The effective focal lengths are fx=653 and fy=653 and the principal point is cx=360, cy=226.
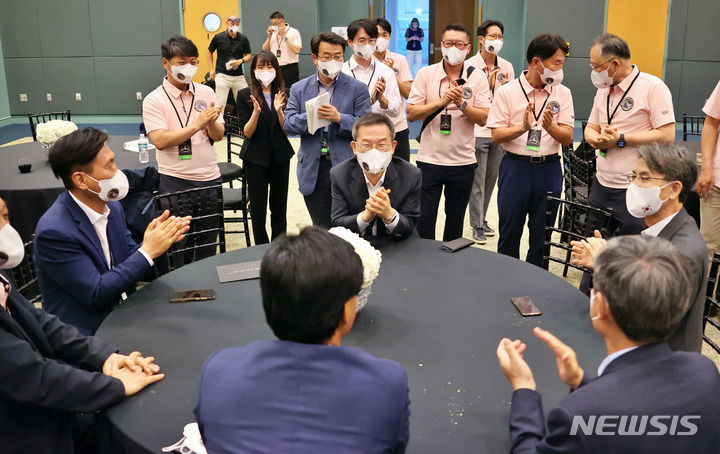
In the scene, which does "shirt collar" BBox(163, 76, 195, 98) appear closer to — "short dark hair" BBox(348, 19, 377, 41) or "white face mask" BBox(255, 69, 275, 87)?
"white face mask" BBox(255, 69, 275, 87)

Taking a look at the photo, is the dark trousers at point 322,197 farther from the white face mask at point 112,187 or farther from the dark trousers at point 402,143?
the white face mask at point 112,187

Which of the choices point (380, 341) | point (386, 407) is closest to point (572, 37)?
point (380, 341)

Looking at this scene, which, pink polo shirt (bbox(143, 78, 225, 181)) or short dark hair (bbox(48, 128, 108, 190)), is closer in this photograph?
short dark hair (bbox(48, 128, 108, 190))

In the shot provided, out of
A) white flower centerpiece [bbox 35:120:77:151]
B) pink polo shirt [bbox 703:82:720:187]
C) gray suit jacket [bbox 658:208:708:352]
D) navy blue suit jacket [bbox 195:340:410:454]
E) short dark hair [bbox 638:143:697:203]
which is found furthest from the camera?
white flower centerpiece [bbox 35:120:77:151]

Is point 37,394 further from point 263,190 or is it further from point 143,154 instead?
point 143,154

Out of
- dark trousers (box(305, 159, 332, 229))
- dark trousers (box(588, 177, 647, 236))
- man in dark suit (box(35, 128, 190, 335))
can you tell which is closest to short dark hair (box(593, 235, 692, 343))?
man in dark suit (box(35, 128, 190, 335))

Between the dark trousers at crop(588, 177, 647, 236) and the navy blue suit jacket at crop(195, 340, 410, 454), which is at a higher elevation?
the navy blue suit jacket at crop(195, 340, 410, 454)

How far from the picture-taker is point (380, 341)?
2287mm

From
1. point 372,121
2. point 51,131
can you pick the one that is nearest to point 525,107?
point 372,121

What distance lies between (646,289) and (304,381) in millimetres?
815

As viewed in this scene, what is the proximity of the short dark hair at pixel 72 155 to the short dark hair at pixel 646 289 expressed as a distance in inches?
83.2

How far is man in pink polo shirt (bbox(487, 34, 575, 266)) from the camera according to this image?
4.32 meters

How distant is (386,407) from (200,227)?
2.85 meters

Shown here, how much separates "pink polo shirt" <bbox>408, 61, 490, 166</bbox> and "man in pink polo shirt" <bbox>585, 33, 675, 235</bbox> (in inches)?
35.1
